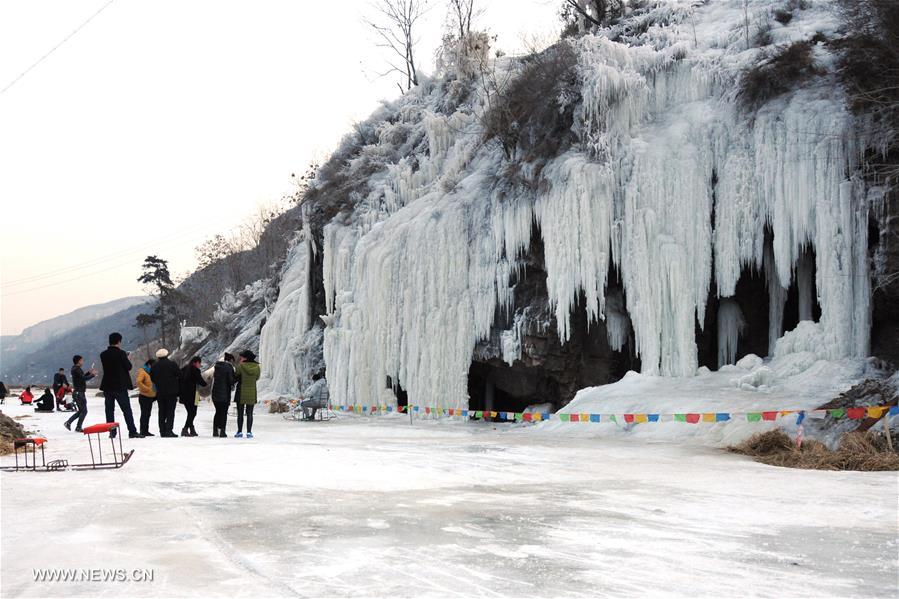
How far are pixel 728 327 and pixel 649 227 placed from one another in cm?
297

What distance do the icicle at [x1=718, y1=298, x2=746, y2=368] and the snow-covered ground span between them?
771 centimetres

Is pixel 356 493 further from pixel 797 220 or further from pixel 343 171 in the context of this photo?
pixel 343 171

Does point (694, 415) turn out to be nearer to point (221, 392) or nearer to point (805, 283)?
point (805, 283)

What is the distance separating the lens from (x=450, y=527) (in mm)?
6148

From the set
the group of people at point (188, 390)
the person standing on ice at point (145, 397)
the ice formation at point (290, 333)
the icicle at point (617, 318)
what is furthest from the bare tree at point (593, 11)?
the person standing on ice at point (145, 397)

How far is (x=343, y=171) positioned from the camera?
3119 centimetres

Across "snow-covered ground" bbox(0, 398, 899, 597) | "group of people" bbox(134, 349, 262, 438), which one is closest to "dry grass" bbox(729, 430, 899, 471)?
"snow-covered ground" bbox(0, 398, 899, 597)

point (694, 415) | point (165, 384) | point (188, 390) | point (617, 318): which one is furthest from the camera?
point (617, 318)

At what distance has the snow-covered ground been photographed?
458 cm

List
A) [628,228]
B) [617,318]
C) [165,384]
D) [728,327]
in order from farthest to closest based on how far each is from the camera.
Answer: [617,318], [728,327], [628,228], [165,384]

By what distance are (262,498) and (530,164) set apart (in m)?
14.5
